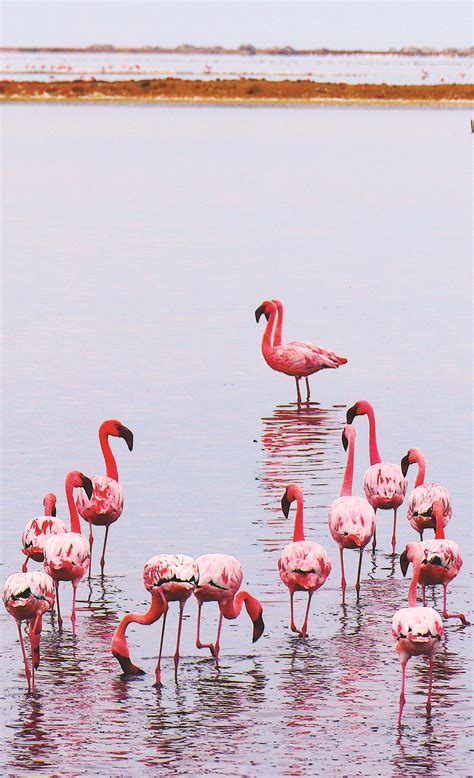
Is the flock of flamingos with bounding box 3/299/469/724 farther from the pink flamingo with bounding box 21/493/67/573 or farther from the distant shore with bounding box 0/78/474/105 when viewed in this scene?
the distant shore with bounding box 0/78/474/105

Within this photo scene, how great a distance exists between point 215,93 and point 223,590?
97.8 m

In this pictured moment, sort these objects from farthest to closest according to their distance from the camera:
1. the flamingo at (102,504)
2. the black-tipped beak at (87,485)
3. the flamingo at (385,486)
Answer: the flamingo at (385,486)
the flamingo at (102,504)
the black-tipped beak at (87,485)

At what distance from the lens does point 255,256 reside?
31.3 metres

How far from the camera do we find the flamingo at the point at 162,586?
9.84 metres

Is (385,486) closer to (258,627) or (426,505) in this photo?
(426,505)

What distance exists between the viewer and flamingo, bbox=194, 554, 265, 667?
1019cm

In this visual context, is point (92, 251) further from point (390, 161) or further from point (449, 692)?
point (390, 161)

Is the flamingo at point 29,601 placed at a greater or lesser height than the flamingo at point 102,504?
lesser

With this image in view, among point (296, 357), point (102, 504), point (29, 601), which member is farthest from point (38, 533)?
point (296, 357)

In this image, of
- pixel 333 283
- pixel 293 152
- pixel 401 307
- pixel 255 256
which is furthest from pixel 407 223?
pixel 293 152

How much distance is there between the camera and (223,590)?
1026cm

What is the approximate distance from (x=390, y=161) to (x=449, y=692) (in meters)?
49.1

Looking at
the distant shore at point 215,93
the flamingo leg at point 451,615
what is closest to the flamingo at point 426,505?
the flamingo leg at point 451,615

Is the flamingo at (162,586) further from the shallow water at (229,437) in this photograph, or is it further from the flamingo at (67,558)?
the flamingo at (67,558)
